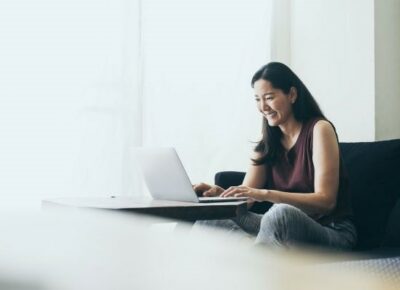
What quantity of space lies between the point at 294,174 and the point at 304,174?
42 millimetres

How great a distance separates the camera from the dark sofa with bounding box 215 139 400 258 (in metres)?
2.02

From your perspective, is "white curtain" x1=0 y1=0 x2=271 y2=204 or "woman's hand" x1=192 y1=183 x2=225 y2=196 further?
"white curtain" x1=0 y1=0 x2=271 y2=204

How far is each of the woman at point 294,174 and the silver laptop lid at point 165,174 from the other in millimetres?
130

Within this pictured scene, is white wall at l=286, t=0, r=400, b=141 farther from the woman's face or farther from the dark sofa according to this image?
the woman's face

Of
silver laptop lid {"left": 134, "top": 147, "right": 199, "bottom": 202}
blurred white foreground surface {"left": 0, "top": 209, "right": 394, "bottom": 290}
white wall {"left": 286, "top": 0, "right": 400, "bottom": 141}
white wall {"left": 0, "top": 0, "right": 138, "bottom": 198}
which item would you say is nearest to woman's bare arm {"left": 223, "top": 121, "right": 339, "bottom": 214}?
silver laptop lid {"left": 134, "top": 147, "right": 199, "bottom": 202}

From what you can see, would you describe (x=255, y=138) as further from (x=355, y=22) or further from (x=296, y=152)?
(x=296, y=152)

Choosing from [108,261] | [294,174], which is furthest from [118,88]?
[108,261]

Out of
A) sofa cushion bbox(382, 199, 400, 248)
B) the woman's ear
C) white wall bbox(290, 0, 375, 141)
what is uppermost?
white wall bbox(290, 0, 375, 141)

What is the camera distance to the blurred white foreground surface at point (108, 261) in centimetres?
38

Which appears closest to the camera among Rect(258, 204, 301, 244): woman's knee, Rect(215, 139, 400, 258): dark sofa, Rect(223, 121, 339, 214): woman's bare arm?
Rect(258, 204, 301, 244): woman's knee

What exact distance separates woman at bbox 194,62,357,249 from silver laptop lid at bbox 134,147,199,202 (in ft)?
0.43

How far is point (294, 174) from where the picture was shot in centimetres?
202

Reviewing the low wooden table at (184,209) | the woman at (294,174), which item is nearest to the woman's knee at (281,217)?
the woman at (294,174)

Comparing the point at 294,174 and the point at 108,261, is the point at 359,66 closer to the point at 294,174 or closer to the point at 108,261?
the point at 294,174
